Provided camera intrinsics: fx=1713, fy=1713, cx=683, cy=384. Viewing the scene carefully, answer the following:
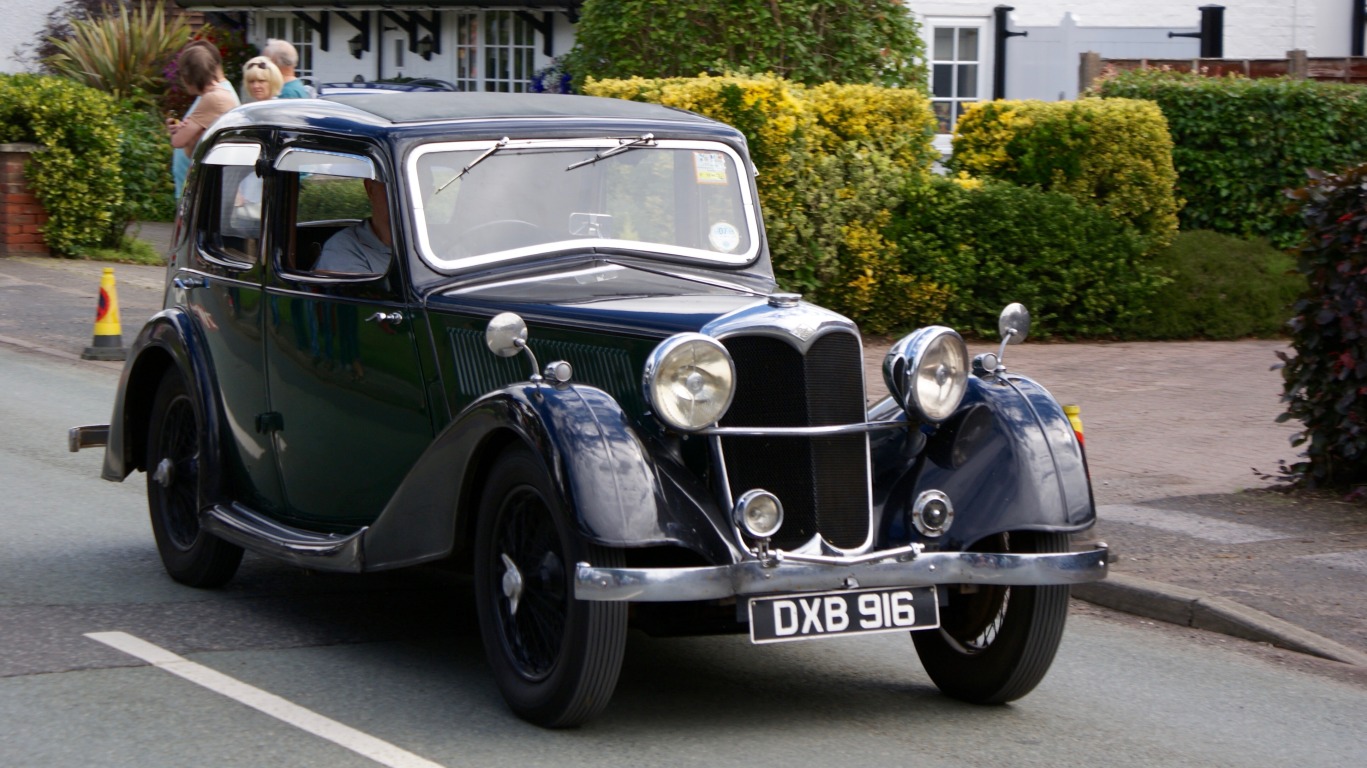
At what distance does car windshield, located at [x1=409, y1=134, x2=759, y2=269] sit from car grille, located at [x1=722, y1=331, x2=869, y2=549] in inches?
44.3

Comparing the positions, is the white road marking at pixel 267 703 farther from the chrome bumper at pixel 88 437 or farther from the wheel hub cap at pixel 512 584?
the chrome bumper at pixel 88 437

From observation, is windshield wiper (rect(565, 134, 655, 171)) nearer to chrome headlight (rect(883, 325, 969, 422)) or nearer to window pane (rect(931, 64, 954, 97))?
chrome headlight (rect(883, 325, 969, 422))

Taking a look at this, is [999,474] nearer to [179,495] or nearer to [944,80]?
[179,495]

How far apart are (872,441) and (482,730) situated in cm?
152

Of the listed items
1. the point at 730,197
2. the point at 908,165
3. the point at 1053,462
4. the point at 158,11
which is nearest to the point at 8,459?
the point at 730,197

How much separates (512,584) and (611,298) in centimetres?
103

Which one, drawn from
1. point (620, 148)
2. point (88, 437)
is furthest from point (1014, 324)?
point (88, 437)

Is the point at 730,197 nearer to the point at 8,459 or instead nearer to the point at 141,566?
the point at 141,566

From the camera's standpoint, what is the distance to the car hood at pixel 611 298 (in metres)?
5.21

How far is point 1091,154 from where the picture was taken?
49.1 ft

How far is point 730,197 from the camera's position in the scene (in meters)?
6.42

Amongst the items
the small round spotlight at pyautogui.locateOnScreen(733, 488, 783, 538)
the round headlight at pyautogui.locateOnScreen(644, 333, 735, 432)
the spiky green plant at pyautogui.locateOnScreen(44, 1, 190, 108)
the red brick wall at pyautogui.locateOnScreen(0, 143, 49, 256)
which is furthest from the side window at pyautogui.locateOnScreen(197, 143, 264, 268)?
the spiky green plant at pyautogui.locateOnScreen(44, 1, 190, 108)

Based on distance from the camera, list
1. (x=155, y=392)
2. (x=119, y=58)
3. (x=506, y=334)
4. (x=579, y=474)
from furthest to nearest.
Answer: (x=119, y=58)
(x=155, y=392)
(x=506, y=334)
(x=579, y=474)

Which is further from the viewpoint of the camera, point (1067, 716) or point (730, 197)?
point (730, 197)
